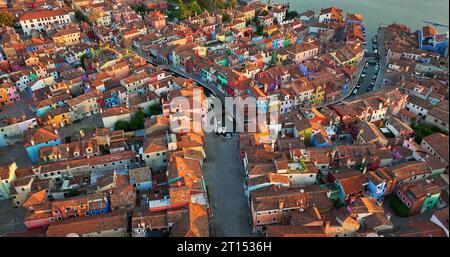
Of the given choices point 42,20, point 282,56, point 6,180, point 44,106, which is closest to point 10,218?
point 6,180

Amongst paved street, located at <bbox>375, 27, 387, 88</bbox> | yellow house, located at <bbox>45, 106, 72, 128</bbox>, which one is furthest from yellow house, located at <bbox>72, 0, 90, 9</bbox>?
paved street, located at <bbox>375, 27, 387, 88</bbox>

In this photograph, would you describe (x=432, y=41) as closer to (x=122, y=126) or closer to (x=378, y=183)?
(x=378, y=183)

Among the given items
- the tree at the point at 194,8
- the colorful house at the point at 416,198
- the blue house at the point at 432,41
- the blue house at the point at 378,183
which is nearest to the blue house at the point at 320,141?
the blue house at the point at 378,183

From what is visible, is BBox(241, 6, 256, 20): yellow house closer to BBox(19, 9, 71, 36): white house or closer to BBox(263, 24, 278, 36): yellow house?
BBox(263, 24, 278, 36): yellow house

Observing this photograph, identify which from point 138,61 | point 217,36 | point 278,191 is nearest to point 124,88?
point 138,61

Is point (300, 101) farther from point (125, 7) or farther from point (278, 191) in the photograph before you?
point (125, 7)
